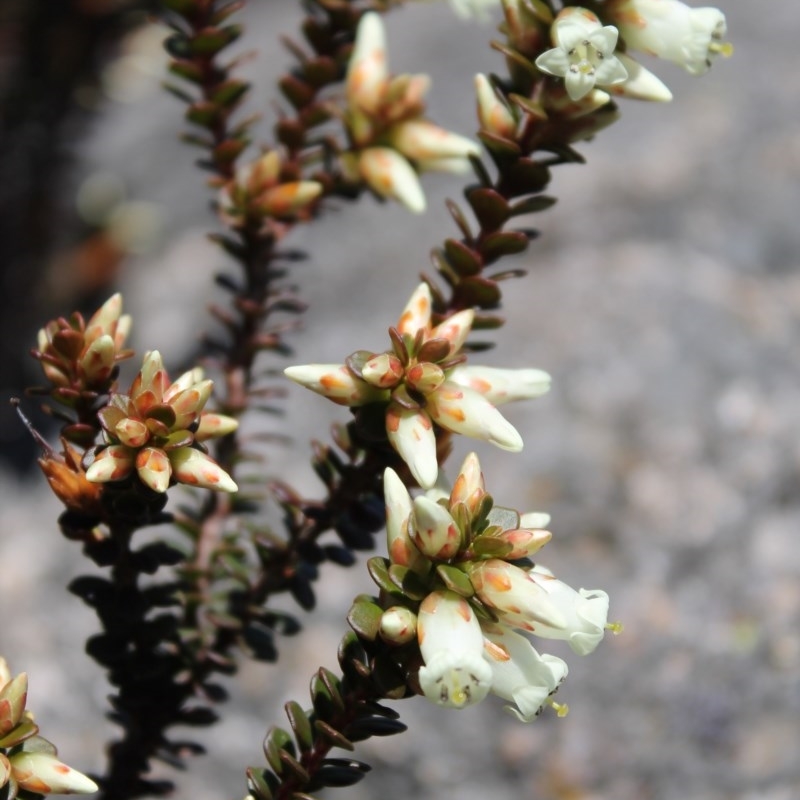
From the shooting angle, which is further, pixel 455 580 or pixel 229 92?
pixel 229 92

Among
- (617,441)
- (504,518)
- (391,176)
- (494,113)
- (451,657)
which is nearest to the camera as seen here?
(451,657)

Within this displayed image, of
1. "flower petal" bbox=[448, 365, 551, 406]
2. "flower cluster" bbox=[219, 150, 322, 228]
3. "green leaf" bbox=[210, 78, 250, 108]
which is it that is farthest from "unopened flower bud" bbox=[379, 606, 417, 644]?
"green leaf" bbox=[210, 78, 250, 108]

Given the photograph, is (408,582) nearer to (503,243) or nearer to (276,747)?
(276,747)

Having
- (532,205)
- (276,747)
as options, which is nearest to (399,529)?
(276,747)

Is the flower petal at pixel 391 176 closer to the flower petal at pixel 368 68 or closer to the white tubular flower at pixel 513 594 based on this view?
the flower petal at pixel 368 68

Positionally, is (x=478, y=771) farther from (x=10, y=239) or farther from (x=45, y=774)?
(x=10, y=239)

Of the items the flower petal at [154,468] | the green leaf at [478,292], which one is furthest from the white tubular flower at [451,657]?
the green leaf at [478,292]

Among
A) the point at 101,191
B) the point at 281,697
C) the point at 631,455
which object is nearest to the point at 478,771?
the point at 281,697
